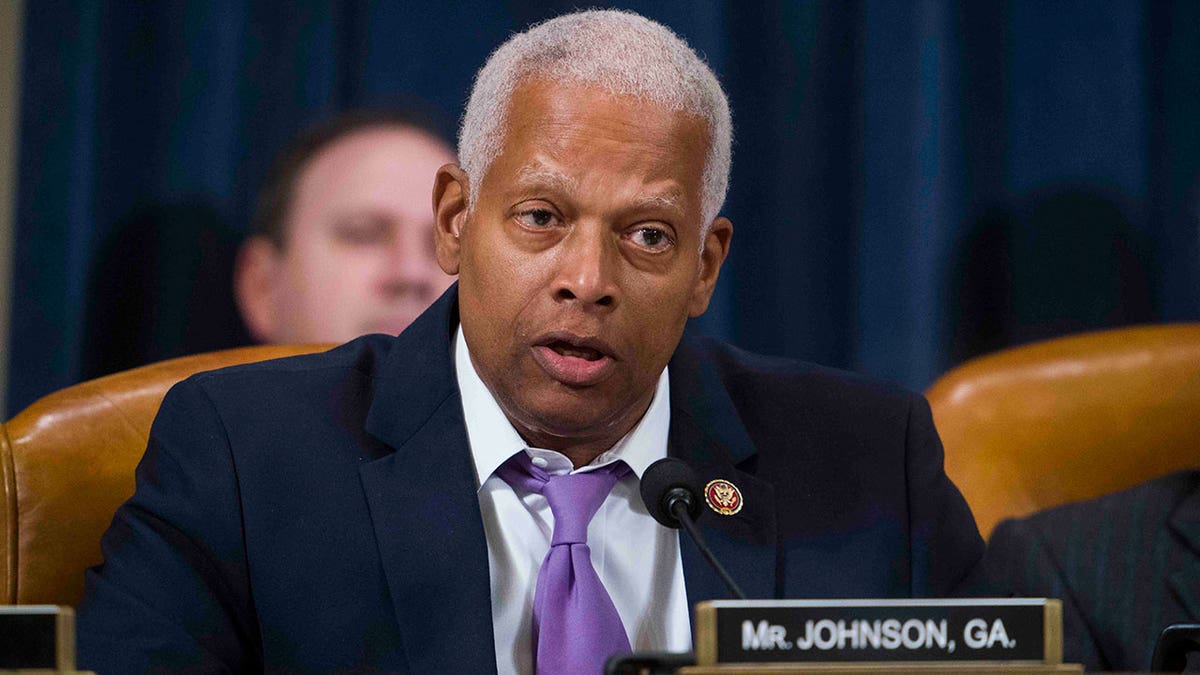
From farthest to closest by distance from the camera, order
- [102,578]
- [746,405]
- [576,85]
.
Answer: [746,405], [576,85], [102,578]

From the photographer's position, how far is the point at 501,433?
1638 mm

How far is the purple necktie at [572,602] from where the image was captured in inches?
58.7

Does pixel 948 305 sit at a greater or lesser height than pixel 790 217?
lesser

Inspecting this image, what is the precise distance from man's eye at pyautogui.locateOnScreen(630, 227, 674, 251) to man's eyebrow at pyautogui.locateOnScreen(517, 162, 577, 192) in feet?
0.33

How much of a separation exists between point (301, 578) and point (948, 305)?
5.40ft

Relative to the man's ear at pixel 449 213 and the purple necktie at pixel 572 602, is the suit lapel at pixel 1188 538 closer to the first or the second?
the purple necktie at pixel 572 602

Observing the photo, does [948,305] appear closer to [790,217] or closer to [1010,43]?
[790,217]

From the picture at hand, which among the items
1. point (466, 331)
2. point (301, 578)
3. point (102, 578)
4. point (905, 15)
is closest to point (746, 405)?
point (466, 331)

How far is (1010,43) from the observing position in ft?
9.06

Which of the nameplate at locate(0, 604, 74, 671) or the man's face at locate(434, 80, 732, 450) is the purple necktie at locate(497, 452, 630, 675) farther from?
the nameplate at locate(0, 604, 74, 671)

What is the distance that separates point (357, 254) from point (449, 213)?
96 centimetres

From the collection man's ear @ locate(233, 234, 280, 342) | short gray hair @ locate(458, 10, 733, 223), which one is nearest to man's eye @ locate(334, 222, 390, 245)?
man's ear @ locate(233, 234, 280, 342)

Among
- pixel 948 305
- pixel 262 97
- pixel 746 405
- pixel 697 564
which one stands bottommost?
pixel 697 564

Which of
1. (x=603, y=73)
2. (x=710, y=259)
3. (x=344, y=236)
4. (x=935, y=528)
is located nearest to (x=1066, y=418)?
(x=935, y=528)
